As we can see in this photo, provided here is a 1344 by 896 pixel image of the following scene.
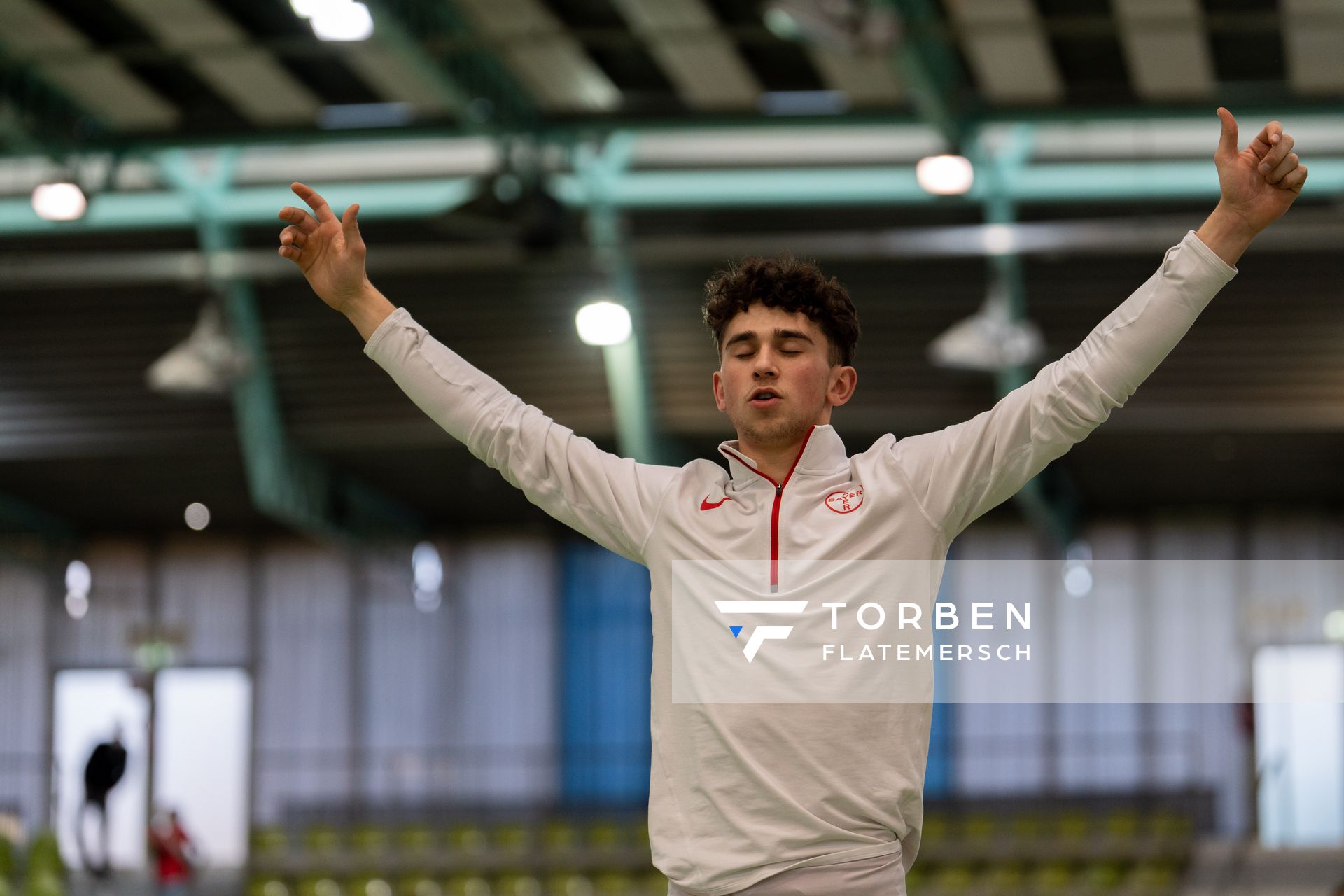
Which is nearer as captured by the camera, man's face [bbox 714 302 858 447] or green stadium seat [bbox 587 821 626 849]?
man's face [bbox 714 302 858 447]

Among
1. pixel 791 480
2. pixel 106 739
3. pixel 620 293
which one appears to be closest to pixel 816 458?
pixel 791 480

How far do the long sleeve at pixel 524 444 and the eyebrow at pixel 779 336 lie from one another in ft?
0.78

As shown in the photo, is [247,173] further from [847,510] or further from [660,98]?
[847,510]

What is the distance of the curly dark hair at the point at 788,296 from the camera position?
246cm

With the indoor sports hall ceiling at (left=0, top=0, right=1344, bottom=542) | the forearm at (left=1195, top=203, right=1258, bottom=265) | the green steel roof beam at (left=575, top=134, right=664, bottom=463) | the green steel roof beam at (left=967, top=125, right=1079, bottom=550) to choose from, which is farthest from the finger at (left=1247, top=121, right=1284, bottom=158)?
the green steel roof beam at (left=967, top=125, right=1079, bottom=550)

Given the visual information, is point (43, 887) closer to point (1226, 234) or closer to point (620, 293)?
point (620, 293)

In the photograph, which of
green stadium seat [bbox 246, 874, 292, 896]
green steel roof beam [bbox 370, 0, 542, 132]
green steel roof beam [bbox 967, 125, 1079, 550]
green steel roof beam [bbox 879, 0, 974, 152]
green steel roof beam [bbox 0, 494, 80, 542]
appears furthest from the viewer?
green steel roof beam [bbox 0, 494, 80, 542]

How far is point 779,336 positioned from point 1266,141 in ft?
2.46

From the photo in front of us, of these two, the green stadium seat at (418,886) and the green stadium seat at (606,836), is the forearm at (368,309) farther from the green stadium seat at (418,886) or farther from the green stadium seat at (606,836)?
the green stadium seat at (606,836)

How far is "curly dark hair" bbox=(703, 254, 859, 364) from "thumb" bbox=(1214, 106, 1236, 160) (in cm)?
58

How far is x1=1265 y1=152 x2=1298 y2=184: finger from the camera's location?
2.34m

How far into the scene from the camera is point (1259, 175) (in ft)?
7.72

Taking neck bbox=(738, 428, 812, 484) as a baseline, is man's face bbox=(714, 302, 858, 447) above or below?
above

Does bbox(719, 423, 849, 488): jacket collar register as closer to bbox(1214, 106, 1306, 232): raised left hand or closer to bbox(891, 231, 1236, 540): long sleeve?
bbox(891, 231, 1236, 540): long sleeve
